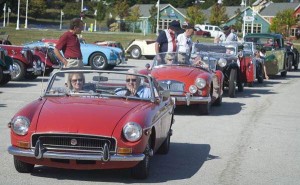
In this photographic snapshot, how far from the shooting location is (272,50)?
1017 inches

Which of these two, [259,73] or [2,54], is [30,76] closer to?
[2,54]

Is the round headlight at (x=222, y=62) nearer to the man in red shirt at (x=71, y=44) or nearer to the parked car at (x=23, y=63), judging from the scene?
the parked car at (x=23, y=63)

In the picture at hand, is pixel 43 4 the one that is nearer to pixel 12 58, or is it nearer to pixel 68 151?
pixel 12 58

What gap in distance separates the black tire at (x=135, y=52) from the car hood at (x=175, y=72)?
23.2 meters

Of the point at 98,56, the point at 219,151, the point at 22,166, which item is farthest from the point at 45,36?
the point at 22,166

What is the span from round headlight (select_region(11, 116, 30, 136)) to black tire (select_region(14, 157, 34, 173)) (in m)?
0.40

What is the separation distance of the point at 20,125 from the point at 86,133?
2.53ft

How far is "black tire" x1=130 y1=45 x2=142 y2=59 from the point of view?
37.1 meters

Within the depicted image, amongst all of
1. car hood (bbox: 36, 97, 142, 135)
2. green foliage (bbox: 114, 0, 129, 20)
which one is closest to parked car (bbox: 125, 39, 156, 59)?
car hood (bbox: 36, 97, 142, 135)

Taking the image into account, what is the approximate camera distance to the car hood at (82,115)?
686 centimetres

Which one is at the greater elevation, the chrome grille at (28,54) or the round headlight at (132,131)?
the chrome grille at (28,54)

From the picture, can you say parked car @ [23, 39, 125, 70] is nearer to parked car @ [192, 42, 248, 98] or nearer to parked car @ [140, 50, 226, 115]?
parked car @ [192, 42, 248, 98]

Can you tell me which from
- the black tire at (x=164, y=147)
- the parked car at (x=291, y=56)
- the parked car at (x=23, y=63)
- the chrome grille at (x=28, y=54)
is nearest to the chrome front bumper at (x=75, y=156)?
the black tire at (x=164, y=147)

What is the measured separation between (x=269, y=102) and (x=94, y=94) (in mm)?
9692
